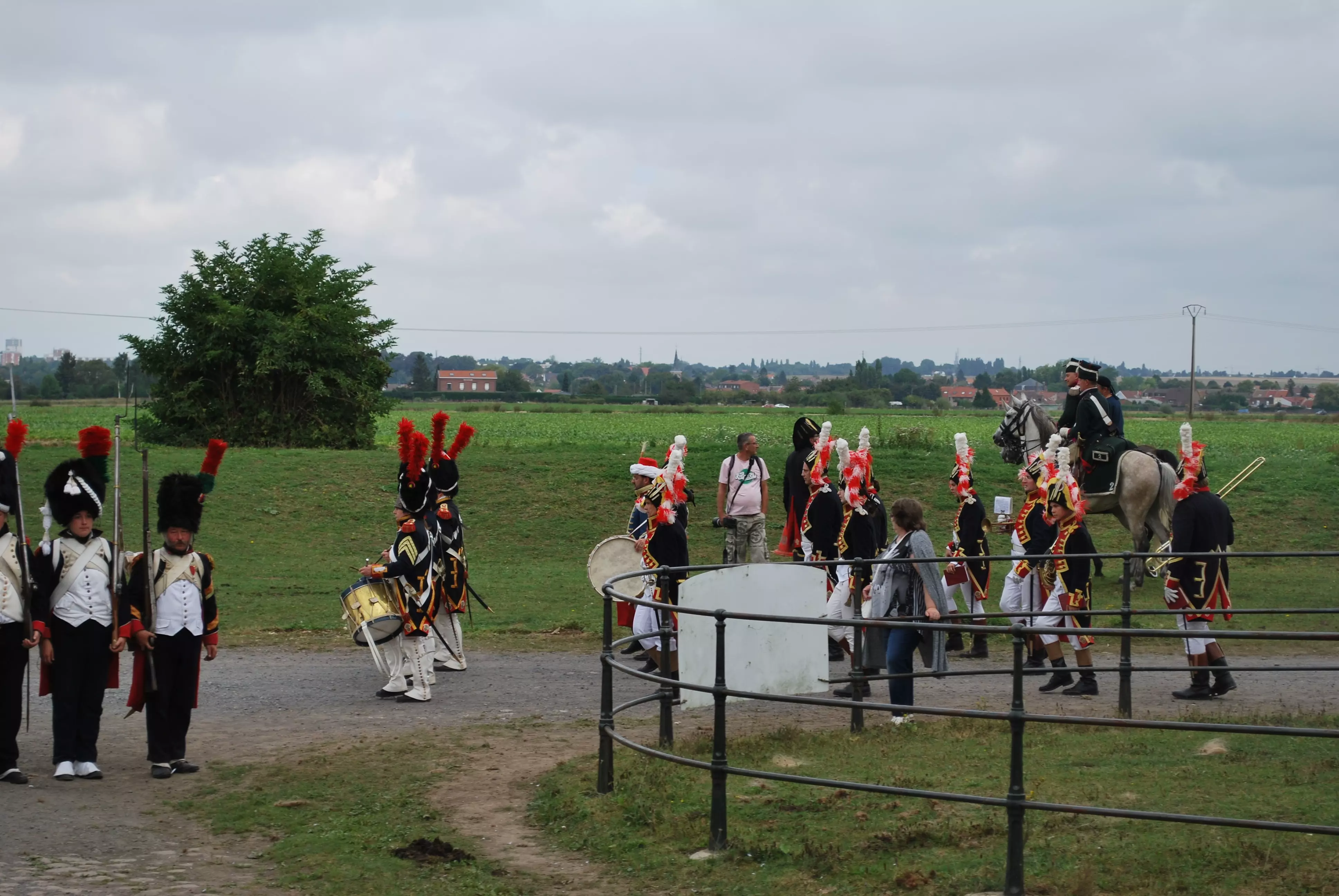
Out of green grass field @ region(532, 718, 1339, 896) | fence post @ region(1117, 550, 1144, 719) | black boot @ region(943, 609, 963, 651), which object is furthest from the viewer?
black boot @ region(943, 609, 963, 651)

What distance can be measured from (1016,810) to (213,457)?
5.48 m

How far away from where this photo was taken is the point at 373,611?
1026 centimetres

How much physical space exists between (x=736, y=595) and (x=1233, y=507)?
18116mm

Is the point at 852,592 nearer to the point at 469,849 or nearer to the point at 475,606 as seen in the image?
the point at 469,849

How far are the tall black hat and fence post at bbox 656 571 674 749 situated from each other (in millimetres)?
5431

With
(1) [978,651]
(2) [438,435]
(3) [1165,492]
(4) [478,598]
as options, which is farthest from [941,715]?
(3) [1165,492]

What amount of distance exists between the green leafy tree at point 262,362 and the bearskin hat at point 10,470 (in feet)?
A: 99.0

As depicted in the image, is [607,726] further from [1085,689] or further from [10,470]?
[1085,689]

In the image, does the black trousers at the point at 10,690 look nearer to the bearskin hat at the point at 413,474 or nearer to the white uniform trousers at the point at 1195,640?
the bearskin hat at the point at 413,474

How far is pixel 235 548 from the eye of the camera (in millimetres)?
20969

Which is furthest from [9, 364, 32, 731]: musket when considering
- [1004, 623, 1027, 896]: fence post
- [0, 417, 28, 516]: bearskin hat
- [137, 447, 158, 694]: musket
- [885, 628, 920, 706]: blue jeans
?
[1004, 623, 1027, 896]: fence post

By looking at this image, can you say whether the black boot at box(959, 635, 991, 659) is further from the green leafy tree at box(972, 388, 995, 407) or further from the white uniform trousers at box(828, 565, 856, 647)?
the green leafy tree at box(972, 388, 995, 407)

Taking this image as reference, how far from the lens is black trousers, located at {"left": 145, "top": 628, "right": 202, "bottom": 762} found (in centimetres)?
819

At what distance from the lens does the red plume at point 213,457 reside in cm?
838
